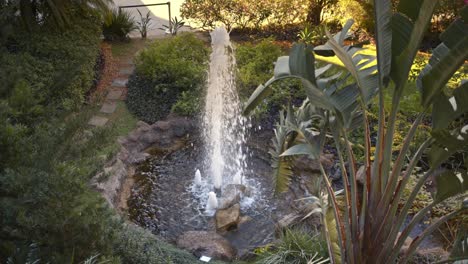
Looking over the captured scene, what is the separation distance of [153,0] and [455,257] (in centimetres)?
1081

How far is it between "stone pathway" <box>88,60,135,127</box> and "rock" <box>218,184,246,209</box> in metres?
2.14

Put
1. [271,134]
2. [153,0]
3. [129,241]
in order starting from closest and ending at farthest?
[129,241] → [271,134] → [153,0]

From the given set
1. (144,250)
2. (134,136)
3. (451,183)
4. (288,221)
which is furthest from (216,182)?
(451,183)

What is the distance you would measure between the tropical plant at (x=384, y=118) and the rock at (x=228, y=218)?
5.40 ft

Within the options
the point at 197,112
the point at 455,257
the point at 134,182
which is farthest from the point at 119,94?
the point at 455,257

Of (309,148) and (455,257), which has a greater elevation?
(309,148)

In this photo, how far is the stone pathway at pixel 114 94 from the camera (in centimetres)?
794

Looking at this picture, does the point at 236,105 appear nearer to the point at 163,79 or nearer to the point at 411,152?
the point at 163,79

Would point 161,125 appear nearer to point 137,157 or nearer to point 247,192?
point 137,157

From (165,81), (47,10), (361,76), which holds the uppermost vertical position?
(47,10)

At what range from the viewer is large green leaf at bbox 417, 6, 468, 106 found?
9.88 ft

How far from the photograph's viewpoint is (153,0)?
42.9 feet

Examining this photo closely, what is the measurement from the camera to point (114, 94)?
28.5ft

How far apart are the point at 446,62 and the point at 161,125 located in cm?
522
